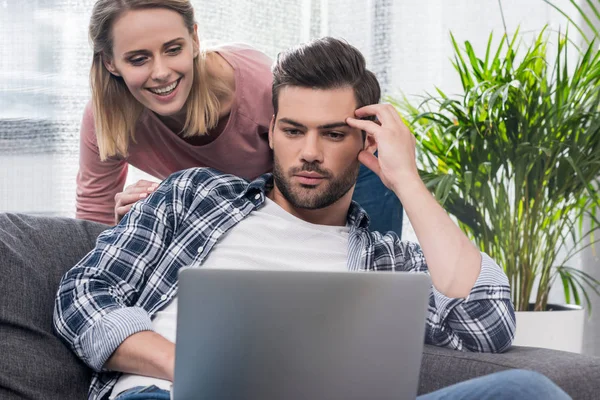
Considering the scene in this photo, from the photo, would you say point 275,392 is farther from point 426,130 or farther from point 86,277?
point 426,130

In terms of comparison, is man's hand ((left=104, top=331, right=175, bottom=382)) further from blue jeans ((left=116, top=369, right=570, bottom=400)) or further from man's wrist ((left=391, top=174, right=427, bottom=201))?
man's wrist ((left=391, top=174, right=427, bottom=201))

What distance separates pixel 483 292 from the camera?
4.45ft

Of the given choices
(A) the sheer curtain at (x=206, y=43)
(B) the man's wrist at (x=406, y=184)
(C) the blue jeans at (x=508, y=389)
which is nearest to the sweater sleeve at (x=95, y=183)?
(A) the sheer curtain at (x=206, y=43)

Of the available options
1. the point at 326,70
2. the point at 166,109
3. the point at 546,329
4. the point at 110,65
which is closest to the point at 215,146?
the point at 166,109

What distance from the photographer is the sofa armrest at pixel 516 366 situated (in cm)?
121

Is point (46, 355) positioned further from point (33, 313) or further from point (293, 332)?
point (293, 332)

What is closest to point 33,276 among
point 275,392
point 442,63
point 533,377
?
point 275,392

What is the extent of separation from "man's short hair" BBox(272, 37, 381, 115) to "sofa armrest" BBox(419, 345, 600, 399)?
547 millimetres

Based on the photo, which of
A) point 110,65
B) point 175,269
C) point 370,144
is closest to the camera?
point 175,269

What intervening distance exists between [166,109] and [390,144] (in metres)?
0.52

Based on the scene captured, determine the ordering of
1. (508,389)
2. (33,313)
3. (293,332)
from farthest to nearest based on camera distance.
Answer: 1. (33,313)
2. (508,389)
3. (293,332)

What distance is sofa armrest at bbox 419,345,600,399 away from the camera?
1.21m

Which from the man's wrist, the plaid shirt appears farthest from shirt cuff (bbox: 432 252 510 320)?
the man's wrist

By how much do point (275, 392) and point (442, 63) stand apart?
2300 mm
